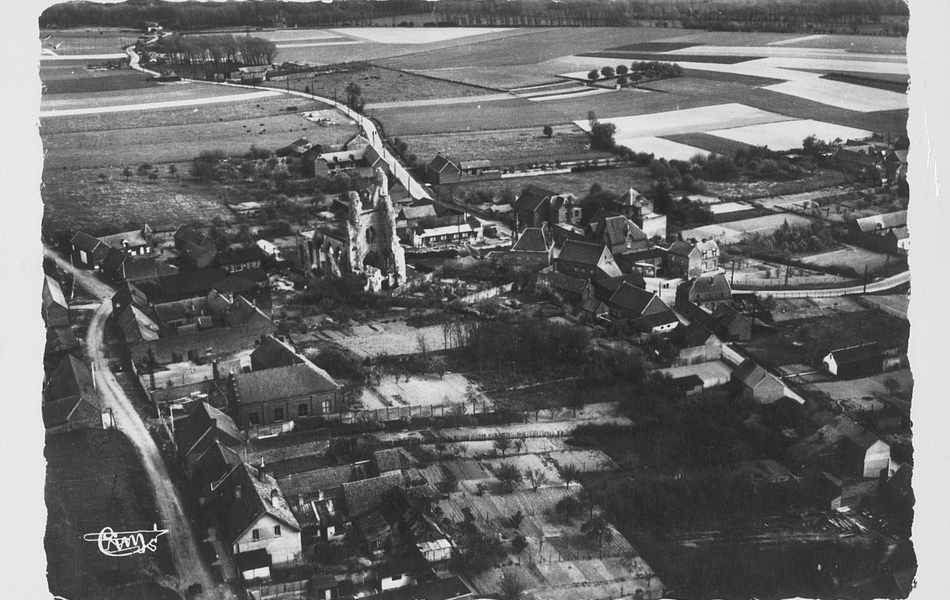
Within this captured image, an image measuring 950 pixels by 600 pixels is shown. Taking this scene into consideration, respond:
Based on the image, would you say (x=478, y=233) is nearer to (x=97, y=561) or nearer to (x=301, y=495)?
(x=301, y=495)

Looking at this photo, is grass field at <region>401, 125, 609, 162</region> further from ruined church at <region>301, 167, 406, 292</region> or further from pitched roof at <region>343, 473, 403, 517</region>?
pitched roof at <region>343, 473, 403, 517</region>

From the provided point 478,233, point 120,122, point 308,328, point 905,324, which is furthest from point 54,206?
point 905,324

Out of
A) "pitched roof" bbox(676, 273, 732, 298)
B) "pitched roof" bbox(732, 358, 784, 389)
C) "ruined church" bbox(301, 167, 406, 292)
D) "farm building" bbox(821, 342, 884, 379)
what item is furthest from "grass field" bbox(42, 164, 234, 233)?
"farm building" bbox(821, 342, 884, 379)

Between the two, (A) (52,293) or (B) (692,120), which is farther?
(B) (692,120)

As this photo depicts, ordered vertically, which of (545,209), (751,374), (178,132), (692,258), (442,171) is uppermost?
(178,132)

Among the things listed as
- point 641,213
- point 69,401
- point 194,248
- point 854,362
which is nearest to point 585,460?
point 854,362

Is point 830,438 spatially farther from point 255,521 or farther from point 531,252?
point 531,252

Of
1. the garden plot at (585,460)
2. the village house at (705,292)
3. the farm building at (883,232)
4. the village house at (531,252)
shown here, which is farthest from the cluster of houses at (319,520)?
the farm building at (883,232)

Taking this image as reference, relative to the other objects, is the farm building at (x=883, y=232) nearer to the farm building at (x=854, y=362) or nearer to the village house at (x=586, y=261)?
the village house at (x=586, y=261)
